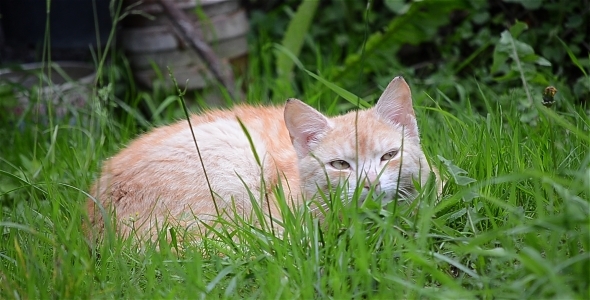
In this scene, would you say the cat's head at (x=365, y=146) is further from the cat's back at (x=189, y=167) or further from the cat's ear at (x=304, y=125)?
the cat's back at (x=189, y=167)

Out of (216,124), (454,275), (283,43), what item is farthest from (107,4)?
(454,275)

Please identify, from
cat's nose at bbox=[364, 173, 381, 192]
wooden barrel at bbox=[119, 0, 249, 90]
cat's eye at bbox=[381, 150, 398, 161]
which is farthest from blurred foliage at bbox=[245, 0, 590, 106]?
cat's nose at bbox=[364, 173, 381, 192]

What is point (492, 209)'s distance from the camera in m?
2.80

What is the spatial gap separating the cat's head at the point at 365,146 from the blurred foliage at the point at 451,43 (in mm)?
1101

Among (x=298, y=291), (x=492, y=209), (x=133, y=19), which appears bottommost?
(x=492, y=209)

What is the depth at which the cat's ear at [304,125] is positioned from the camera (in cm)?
306

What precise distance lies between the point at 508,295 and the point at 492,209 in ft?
2.40

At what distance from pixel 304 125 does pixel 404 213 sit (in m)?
0.70

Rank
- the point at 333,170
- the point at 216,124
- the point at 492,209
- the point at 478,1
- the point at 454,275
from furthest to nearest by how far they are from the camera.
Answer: the point at 478,1 < the point at 216,124 < the point at 333,170 < the point at 492,209 < the point at 454,275

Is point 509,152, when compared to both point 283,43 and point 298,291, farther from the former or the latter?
point 283,43

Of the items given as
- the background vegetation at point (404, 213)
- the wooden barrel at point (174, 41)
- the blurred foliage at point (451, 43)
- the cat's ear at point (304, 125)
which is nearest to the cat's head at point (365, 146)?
the cat's ear at point (304, 125)

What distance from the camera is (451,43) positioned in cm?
525

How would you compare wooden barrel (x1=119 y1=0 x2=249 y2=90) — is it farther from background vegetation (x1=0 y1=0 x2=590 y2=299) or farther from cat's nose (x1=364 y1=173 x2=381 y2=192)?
cat's nose (x1=364 y1=173 x2=381 y2=192)

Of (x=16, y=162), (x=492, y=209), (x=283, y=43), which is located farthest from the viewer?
(x=283, y=43)
